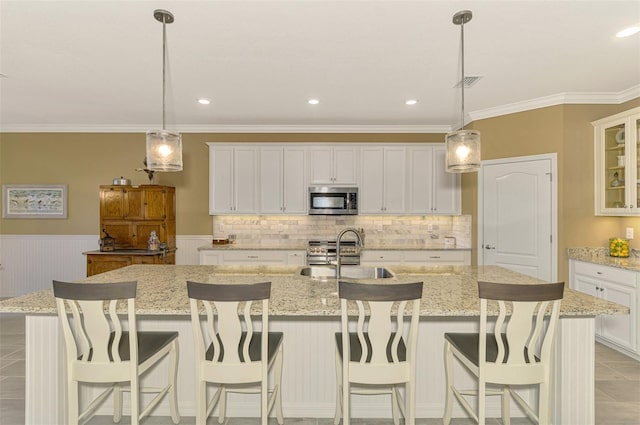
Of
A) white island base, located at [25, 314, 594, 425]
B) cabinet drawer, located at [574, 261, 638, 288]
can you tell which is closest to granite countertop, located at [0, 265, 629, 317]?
white island base, located at [25, 314, 594, 425]

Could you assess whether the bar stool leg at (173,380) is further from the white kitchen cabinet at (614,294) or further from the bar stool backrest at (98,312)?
the white kitchen cabinet at (614,294)

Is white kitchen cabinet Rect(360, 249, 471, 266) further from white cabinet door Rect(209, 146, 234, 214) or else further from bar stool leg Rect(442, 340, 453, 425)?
bar stool leg Rect(442, 340, 453, 425)

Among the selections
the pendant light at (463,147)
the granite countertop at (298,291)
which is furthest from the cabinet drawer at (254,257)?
the pendant light at (463,147)

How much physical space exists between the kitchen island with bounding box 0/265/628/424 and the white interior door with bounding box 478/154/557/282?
4.99 feet

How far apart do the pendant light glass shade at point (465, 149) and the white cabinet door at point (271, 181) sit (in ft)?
10.3

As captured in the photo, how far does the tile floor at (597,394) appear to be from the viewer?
2309mm

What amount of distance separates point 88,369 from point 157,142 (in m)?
1.38

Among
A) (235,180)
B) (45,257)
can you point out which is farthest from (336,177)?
(45,257)

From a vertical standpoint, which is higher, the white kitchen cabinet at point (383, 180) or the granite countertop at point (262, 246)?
the white kitchen cabinet at point (383, 180)

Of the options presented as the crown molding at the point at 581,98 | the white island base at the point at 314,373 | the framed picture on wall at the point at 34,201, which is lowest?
the white island base at the point at 314,373

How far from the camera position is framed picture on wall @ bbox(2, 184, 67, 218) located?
541 centimetres

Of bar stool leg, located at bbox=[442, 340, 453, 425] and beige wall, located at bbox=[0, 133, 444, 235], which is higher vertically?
beige wall, located at bbox=[0, 133, 444, 235]

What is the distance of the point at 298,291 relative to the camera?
2180 millimetres

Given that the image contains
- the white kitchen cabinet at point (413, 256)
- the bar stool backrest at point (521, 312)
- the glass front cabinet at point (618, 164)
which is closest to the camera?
the bar stool backrest at point (521, 312)
